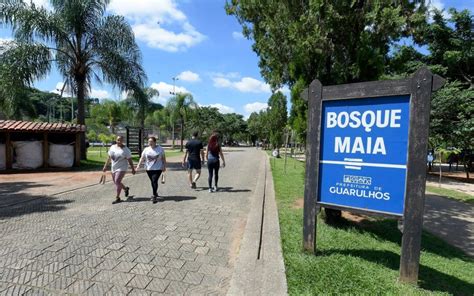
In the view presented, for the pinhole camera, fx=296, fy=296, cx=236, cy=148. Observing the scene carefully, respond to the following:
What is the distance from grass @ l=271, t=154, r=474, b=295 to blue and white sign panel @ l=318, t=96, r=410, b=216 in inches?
30.5

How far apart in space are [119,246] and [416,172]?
155 inches

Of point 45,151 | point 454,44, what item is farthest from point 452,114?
point 45,151

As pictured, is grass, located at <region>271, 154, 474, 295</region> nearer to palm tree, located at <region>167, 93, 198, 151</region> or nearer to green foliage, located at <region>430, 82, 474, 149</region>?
green foliage, located at <region>430, 82, 474, 149</region>

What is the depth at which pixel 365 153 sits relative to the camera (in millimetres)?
3639

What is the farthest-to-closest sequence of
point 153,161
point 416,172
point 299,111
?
point 299,111 < point 153,161 < point 416,172

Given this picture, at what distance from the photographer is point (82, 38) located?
50.9ft

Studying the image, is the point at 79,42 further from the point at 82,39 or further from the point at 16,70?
the point at 16,70

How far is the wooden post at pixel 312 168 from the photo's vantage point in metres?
3.99

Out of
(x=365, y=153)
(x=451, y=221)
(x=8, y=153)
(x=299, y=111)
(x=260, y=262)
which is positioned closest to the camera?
(x=365, y=153)

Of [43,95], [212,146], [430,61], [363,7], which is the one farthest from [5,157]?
[43,95]

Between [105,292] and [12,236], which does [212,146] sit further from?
[105,292]

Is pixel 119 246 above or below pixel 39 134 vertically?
below

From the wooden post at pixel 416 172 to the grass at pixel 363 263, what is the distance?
313mm

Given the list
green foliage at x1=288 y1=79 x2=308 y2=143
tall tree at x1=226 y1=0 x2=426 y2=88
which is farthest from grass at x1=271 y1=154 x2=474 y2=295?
tall tree at x1=226 y1=0 x2=426 y2=88
